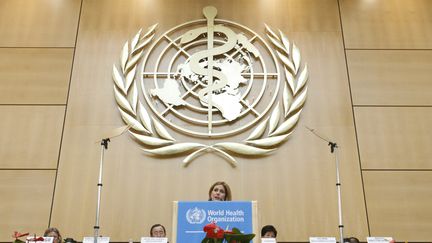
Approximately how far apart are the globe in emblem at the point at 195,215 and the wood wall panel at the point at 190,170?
4.87 ft

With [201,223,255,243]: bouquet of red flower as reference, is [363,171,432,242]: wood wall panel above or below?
above

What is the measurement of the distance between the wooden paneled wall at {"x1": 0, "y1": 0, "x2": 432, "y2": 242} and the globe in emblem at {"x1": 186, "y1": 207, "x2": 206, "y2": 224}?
1485 millimetres

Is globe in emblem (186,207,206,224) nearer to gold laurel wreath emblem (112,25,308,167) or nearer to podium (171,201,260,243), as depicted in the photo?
podium (171,201,260,243)

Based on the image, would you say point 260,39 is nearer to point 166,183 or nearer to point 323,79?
point 323,79

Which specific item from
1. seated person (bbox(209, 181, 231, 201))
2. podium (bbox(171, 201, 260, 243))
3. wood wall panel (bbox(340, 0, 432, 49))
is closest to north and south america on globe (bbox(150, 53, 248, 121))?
seated person (bbox(209, 181, 231, 201))

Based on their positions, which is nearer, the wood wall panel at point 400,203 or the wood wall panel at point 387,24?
the wood wall panel at point 400,203

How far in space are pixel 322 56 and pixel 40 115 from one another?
10.2 ft

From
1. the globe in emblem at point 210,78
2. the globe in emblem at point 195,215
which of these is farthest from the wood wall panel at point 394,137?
the globe in emblem at point 195,215

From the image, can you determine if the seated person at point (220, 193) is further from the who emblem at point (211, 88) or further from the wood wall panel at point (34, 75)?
the wood wall panel at point (34, 75)

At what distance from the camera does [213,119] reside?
4.68 meters

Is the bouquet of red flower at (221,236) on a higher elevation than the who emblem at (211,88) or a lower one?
lower

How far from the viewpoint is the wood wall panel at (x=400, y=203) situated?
4273mm

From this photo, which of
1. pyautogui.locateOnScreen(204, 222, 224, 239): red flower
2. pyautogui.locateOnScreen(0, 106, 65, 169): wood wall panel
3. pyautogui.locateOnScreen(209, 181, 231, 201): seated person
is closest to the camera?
pyautogui.locateOnScreen(204, 222, 224, 239): red flower

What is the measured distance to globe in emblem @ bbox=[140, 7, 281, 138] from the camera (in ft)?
15.3
